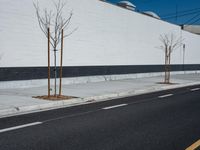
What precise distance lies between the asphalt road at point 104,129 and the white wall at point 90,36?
6.69m

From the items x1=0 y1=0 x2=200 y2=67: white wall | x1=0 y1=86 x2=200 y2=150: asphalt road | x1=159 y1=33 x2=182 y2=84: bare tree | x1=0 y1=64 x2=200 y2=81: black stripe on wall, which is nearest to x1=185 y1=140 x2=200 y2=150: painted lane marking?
x1=0 y1=86 x2=200 y2=150: asphalt road

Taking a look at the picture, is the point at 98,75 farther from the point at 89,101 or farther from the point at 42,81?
the point at 89,101

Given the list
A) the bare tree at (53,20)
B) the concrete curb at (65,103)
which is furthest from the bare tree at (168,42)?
the concrete curb at (65,103)

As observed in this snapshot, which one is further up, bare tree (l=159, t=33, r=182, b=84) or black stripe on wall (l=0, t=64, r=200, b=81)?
bare tree (l=159, t=33, r=182, b=84)

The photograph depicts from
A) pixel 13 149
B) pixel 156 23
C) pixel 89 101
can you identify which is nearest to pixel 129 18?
pixel 156 23

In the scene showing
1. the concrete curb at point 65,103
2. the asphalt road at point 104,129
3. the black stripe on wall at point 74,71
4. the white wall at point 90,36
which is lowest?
the asphalt road at point 104,129

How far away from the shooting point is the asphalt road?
6.62 meters

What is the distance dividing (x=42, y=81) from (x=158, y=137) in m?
11.5

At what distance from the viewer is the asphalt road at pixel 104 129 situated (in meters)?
6.62

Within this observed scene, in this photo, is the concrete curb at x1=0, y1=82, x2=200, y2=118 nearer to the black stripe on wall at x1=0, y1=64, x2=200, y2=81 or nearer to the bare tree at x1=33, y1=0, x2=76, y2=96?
the bare tree at x1=33, y1=0, x2=76, y2=96

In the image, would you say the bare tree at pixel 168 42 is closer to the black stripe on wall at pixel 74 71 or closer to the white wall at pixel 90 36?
the white wall at pixel 90 36

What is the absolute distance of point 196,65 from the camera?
4191cm

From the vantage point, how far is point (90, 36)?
73.0 ft

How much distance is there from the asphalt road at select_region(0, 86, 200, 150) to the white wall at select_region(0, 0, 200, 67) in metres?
6.69
